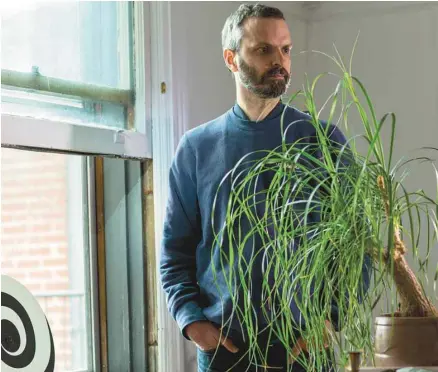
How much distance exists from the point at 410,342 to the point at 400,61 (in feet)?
7.36

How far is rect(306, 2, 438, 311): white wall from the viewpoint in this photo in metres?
3.41

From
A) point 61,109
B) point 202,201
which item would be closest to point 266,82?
point 202,201

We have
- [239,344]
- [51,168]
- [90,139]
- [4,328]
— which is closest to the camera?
[239,344]

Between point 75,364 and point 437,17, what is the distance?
1900mm

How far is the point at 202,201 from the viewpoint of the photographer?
2324 millimetres

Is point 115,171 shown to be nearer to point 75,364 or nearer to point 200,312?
point 75,364

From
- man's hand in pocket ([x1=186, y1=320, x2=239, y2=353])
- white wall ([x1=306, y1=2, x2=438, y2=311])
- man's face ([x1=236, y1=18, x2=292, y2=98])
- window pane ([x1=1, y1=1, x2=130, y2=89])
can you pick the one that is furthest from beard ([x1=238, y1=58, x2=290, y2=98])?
white wall ([x1=306, y1=2, x2=438, y2=311])

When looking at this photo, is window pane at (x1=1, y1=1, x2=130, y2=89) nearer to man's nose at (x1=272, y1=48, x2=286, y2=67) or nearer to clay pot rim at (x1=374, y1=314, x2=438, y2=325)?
man's nose at (x1=272, y1=48, x2=286, y2=67)

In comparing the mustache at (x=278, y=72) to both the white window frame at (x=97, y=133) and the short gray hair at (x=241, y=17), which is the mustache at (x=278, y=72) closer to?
the short gray hair at (x=241, y=17)

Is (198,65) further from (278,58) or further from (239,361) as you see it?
(239,361)

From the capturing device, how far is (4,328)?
8.07 feet

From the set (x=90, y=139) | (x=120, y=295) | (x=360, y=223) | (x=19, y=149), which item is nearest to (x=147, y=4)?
(x=90, y=139)

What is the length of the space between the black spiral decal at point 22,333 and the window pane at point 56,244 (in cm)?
24

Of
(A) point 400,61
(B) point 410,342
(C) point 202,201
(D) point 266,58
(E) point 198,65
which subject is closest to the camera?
(B) point 410,342
